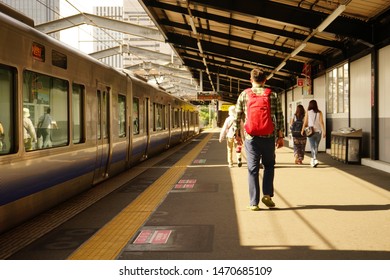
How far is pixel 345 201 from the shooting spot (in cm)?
679

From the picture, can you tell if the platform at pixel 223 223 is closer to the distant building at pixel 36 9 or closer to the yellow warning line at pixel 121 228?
the yellow warning line at pixel 121 228

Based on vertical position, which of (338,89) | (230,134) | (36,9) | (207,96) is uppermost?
(36,9)

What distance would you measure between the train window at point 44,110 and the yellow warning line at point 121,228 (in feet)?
3.95

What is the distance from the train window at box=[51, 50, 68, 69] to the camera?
20.1ft

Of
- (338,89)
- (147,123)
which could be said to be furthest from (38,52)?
(338,89)

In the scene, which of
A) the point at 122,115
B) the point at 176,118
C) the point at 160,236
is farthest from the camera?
the point at 176,118

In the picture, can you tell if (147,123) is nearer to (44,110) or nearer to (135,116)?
(135,116)

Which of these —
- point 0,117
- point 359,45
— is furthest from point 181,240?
point 359,45

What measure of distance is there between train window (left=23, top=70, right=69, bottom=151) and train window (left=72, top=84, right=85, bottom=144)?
352 millimetres

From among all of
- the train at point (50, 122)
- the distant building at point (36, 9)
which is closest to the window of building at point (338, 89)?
the train at point (50, 122)

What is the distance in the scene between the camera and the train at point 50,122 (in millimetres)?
4828

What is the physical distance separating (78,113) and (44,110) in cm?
152

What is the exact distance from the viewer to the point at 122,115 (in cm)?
1051

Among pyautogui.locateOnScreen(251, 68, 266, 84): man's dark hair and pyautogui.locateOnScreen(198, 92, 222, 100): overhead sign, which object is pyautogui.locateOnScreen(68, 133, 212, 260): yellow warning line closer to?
pyautogui.locateOnScreen(251, 68, 266, 84): man's dark hair
